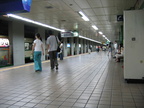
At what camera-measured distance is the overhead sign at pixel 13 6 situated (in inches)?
96.6

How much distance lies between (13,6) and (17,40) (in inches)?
382

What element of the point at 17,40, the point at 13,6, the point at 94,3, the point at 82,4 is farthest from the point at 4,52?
the point at 13,6

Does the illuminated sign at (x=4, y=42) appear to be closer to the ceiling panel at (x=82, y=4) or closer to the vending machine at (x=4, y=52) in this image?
the vending machine at (x=4, y=52)

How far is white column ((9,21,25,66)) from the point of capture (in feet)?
37.0

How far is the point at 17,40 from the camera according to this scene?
11742 millimetres

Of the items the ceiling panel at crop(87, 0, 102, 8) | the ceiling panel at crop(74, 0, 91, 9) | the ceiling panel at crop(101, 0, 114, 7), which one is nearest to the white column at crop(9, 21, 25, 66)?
the ceiling panel at crop(74, 0, 91, 9)

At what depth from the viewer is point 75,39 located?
27578 millimetres

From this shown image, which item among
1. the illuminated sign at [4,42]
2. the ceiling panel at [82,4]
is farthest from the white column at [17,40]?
the ceiling panel at [82,4]

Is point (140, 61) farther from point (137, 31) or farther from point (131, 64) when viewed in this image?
point (137, 31)

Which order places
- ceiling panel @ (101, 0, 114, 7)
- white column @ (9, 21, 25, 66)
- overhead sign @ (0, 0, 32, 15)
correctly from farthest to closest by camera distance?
white column @ (9, 21, 25, 66), ceiling panel @ (101, 0, 114, 7), overhead sign @ (0, 0, 32, 15)

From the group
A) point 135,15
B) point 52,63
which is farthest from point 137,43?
point 52,63

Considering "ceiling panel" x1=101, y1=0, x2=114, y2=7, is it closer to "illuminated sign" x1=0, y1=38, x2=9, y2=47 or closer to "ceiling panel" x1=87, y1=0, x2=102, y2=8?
"ceiling panel" x1=87, y1=0, x2=102, y2=8

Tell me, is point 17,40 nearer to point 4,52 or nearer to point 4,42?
point 4,42

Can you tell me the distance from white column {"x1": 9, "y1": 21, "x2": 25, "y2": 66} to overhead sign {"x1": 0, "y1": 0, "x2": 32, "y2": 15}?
9.16 metres
